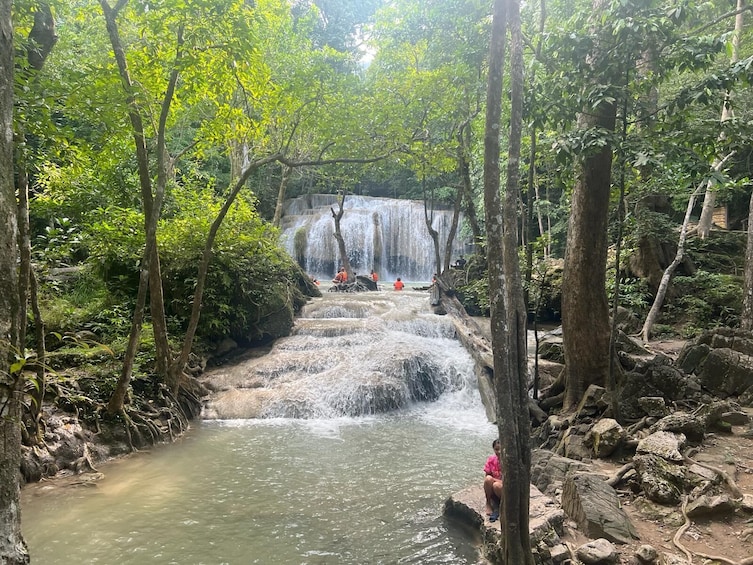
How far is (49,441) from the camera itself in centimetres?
660

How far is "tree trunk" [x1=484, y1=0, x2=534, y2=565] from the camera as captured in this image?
3426 mm

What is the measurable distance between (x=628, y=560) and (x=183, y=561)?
3.88m

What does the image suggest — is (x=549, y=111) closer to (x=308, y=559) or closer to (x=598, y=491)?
(x=598, y=491)

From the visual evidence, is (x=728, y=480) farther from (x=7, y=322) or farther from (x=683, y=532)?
(x=7, y=322)

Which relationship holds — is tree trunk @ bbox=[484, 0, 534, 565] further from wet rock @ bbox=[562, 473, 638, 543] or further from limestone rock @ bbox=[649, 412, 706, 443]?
limestone rock @ bbox=[649, 412, 706, 443]

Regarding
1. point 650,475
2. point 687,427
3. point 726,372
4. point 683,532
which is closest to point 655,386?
point 726,372

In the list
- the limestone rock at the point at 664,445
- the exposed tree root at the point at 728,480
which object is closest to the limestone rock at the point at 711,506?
the exposed tree root at the point at 728,480

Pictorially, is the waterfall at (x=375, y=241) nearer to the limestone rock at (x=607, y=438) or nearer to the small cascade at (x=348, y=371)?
the small cascade at (x=348, y=371)

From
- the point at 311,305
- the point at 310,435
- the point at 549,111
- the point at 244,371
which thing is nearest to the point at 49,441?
the point at 310,435

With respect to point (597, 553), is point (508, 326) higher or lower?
higher

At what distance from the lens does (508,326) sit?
3584 millimetres

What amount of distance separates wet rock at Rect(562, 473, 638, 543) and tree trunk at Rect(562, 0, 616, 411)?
9.32ft

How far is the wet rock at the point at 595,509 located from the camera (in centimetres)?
414

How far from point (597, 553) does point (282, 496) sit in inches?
146
